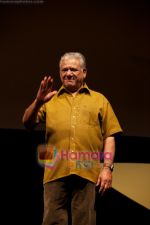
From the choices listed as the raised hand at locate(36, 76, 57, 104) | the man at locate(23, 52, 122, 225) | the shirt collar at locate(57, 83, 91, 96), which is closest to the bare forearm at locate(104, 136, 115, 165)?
the man at locate(23, 52, 122, 225)

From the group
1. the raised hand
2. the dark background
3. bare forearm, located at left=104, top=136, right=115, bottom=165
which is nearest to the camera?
the raised hand

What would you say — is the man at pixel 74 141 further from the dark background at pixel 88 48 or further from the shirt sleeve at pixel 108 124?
Answer: the dark background at pixel 88 48

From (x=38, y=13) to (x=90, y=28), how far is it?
392 mm

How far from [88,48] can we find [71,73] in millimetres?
1328

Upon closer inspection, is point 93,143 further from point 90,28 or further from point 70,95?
point 90,28

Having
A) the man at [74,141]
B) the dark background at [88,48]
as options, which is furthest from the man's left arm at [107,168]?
the dark background at [88,48]

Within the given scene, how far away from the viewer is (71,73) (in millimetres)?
1669

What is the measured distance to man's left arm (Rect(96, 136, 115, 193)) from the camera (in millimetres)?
1594

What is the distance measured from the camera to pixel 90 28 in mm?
2971

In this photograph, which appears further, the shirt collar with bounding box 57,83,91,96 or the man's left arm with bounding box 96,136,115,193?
the shirt collar with bounding box 57,83,91,96

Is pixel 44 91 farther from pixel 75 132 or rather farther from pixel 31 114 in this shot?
pixel 75 132

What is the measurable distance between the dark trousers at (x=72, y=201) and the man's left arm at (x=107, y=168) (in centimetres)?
4

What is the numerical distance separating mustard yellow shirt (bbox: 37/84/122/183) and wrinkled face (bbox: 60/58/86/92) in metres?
0.04

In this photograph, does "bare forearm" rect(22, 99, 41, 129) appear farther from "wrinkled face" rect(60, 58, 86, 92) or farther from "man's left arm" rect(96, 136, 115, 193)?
"man's left arm" rect(96, 136, 115, 193)
